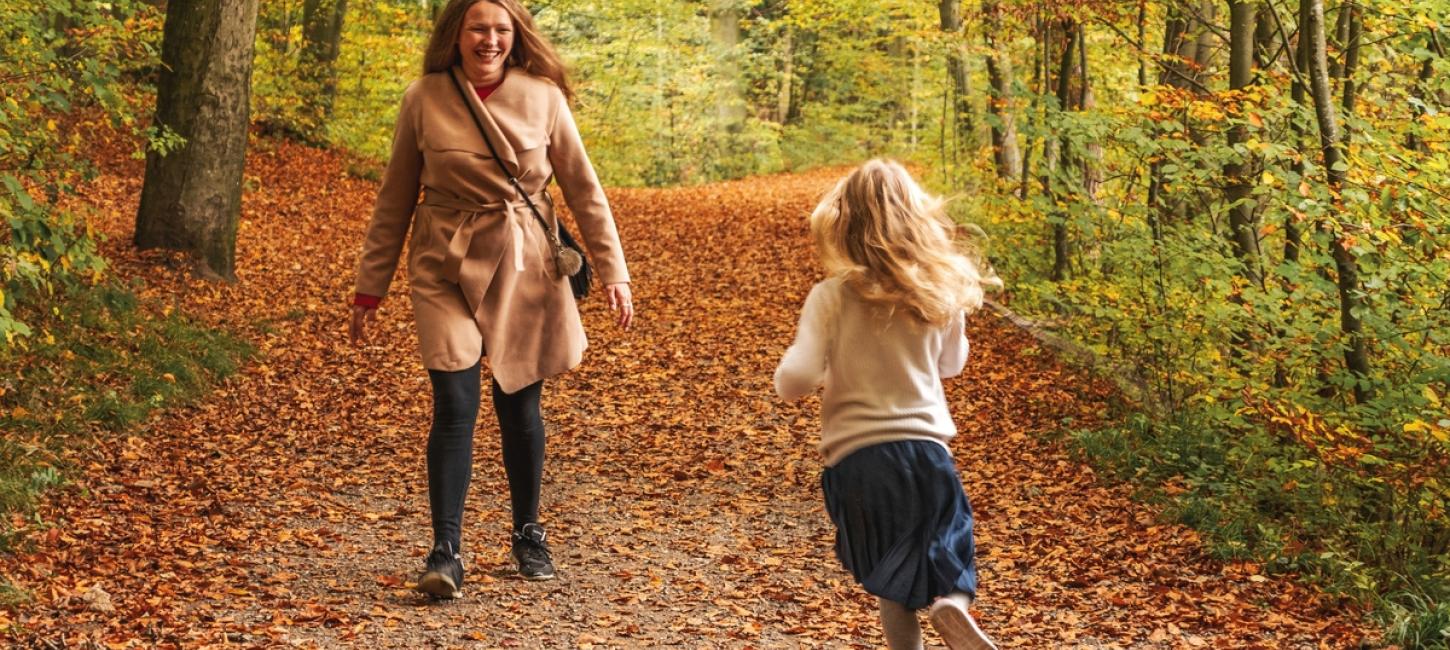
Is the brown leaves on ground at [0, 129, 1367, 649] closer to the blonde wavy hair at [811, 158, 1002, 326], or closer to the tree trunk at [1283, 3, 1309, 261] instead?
the tree trunk at [1283, 3, 1309, 261]

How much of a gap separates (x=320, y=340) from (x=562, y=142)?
18.8 ft

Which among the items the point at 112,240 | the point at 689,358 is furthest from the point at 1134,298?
the point at 112,240

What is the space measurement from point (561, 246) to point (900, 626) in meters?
1.95

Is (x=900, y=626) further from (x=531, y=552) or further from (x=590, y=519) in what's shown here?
(x=590, y=519)

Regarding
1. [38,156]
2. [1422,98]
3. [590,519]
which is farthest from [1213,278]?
[38,156]

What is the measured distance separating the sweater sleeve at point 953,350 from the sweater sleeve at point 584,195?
5.11 feet

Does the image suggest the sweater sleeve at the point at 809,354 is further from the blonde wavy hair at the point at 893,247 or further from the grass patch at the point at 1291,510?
the grass patch at the point at 1291,510

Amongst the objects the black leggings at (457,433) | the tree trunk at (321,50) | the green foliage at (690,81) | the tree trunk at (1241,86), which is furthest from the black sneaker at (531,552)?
the tree trunk at (321,50)

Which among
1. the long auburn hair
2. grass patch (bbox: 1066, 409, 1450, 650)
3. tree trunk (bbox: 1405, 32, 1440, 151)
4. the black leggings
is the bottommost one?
grass patch (bbox: 1066, 409, 1450, 650)

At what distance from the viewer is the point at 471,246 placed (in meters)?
4.58

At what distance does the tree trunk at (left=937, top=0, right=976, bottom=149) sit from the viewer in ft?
52.2

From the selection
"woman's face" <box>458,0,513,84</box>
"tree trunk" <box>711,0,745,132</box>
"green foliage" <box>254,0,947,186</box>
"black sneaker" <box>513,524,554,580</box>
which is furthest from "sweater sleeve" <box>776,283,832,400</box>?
"tree trunk" <box>711,0,745,132</box>

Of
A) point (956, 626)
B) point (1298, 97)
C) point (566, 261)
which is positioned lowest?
point (956, 626)

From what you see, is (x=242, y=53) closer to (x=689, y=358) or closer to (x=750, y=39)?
(x=689, y=358)
